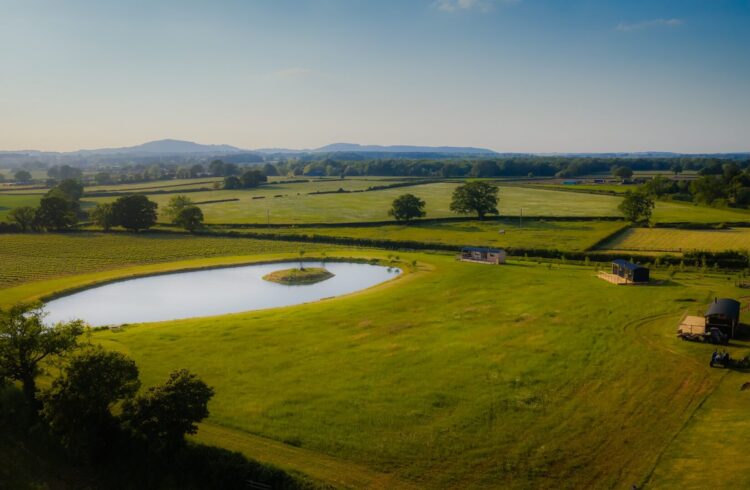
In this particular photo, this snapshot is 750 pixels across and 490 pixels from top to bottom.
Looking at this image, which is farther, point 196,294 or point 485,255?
point 485,255

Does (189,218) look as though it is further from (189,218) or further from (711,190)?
(711,190)

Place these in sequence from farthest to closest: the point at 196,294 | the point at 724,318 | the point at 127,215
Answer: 1. the point at 127,215
2. the point at 196,294
3. the point at 724,318

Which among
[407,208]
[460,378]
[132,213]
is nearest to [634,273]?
[460,378]

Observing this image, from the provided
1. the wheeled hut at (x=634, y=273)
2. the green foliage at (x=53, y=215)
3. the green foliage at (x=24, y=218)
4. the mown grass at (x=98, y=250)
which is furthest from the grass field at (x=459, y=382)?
the green foliage at (x=24, y=218)

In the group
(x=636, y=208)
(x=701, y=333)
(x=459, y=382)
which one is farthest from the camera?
(x=636, y=208)

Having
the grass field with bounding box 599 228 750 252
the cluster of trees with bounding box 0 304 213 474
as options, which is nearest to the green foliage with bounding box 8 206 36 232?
the cluster of trees with bounding box 0 304 213 474

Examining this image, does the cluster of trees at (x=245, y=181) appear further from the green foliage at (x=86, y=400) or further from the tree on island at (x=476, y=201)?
the green foliage at (x=86, y=400)
